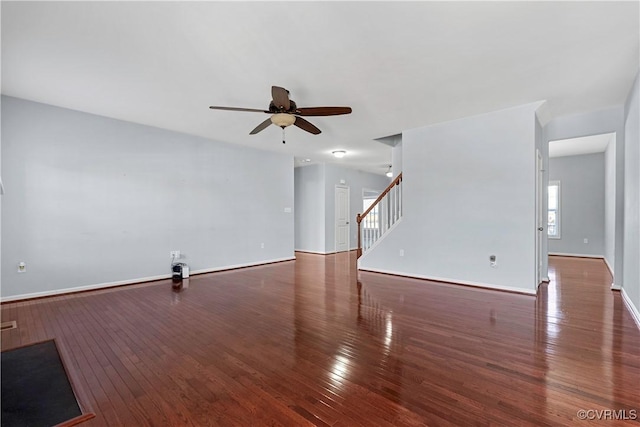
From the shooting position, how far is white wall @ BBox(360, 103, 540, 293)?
13.6ft

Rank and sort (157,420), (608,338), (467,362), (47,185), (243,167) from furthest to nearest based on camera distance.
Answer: (243,167)
(47,185)
(608,338)
(467,362)
(157,420)

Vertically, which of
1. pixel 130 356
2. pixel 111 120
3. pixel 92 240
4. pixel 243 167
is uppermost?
pixel 111 120

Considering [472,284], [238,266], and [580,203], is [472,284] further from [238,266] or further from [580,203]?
[580,203]

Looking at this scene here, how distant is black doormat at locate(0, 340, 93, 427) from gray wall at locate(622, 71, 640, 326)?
16.2ft

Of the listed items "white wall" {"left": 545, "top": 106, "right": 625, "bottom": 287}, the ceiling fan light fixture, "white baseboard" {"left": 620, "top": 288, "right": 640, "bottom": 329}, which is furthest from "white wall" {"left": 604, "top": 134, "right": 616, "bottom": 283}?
the ceiling fan light fixture

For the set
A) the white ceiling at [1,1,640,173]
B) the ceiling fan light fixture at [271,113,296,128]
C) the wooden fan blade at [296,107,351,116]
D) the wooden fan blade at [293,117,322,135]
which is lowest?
the ceiling fan light fixture at [271,113,296,128]

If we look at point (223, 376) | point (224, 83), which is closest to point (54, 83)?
point (224, 83)

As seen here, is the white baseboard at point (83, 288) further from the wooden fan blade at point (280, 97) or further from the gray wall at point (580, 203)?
the gray wall at point (580, 203)

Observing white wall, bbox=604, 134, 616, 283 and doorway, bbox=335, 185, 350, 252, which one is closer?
white wall, bbox=604, 134, 616, 283

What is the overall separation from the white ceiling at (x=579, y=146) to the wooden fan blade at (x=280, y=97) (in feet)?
18.6

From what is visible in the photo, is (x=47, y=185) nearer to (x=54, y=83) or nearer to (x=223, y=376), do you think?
(x=54, y=83)

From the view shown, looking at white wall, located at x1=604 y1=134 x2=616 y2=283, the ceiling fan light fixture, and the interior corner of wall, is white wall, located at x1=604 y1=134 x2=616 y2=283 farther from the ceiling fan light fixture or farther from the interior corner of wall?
the ceiling fan light fixture

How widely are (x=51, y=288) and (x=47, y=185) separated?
1.47 metres

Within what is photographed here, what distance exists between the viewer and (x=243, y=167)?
21.5ft
